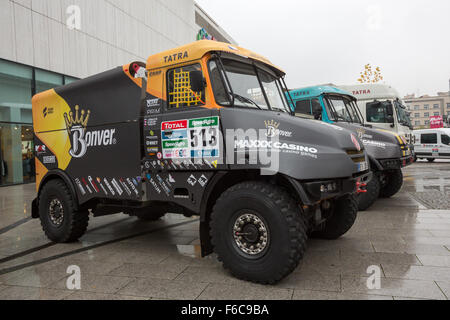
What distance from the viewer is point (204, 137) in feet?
13.4

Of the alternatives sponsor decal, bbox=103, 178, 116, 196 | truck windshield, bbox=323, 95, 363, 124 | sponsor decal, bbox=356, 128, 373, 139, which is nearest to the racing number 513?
sponsor decal, bbox=103, 178, 116, 196

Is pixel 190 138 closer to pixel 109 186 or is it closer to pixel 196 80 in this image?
pixel 196 80

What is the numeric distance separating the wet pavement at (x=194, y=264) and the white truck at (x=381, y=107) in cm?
470

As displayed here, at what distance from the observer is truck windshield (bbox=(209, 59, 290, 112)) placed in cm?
404

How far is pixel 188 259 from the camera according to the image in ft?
15.6

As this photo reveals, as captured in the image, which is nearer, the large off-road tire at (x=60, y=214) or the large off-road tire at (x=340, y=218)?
the large off-road tire at (x=340, y=218)

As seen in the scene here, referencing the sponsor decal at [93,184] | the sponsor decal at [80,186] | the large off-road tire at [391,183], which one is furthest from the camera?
the large off-road tire at [391,183]

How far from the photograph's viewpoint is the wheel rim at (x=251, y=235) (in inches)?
146

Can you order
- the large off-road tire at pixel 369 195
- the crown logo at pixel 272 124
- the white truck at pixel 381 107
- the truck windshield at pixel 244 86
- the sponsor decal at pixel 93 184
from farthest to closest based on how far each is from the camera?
the white truck at pixel 381 107
the large off-road tire at pixel 369 195
the sponsor decal at pixel 93 184
the truck windshield at pixel 244 86
the crown logo at pixel 272 124

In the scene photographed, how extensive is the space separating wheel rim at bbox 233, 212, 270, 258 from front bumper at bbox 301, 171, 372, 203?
0.60 meters

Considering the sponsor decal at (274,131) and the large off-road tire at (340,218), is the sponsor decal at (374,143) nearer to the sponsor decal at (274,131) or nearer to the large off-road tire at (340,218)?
the large off-road tire at (340,218)

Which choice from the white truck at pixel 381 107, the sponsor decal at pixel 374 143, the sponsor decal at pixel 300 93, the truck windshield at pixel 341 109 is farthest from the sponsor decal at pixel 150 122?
the white truck at pixel 381 107

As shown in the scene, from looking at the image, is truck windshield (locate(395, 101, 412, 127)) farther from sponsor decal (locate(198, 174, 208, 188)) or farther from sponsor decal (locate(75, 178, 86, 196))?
sponsor decal (locate(75, 178, 86, 196))

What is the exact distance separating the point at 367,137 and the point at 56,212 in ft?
22.1
